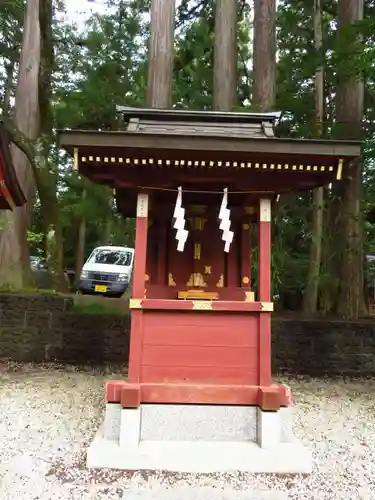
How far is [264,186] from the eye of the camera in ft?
14.9

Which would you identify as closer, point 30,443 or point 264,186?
point 30,443

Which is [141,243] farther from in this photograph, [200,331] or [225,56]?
[225,56]

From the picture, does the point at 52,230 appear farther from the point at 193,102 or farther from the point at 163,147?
the point at 163,147

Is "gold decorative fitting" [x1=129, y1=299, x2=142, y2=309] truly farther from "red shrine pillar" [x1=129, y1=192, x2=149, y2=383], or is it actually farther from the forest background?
the forest background

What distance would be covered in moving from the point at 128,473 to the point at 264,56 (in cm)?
665

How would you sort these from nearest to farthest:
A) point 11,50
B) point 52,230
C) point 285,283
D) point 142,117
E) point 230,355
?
point 230,355 < point 142,117 < point 52,230 < point 285,283 < point 11,50

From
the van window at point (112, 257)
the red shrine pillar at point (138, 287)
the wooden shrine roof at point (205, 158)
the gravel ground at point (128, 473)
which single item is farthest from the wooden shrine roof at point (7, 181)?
the van window at point (112, 257)

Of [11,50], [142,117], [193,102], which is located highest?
[11,50]

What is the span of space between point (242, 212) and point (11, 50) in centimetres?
971

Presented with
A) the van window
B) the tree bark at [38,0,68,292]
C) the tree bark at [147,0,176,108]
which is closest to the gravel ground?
the tree bark at [38,0,68,292]

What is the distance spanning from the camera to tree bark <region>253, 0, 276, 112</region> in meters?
7.47

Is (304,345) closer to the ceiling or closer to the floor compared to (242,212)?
closer to the floor

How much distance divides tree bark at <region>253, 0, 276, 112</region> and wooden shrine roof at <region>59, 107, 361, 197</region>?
3.07m

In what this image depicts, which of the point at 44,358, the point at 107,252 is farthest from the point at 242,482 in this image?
the point at 107,252
